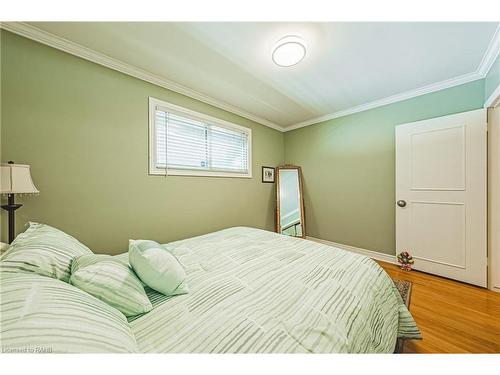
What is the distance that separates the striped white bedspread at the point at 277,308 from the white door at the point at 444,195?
1.56 m

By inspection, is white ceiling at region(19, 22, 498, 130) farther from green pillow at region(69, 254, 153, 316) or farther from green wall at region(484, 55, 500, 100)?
green pillow at region(69, 254, 153, 316)

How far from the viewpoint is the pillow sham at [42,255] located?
0.68m

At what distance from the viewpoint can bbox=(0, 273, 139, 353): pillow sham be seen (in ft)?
1.36

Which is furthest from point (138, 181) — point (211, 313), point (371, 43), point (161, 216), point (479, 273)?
point (479, 273)

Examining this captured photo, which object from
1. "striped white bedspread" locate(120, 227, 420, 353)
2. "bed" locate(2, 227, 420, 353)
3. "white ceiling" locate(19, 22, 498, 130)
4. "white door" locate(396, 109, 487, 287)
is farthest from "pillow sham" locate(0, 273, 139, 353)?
"white door" locate(396, 109, 487, 287)

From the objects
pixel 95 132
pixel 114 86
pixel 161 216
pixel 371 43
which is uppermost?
pixel 371 43

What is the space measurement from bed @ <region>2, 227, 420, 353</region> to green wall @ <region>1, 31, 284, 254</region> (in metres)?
1.06

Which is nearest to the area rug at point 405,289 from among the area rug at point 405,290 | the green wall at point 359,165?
the area rug at point 405,290

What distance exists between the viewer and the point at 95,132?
1.68 meters

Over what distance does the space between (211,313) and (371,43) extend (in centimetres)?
226

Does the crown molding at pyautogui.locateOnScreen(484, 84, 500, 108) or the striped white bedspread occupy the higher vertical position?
the crown molding at pyautogui.locateOnScreen(484, 84, 500, 108)

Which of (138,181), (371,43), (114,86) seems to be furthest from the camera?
(138,181)
